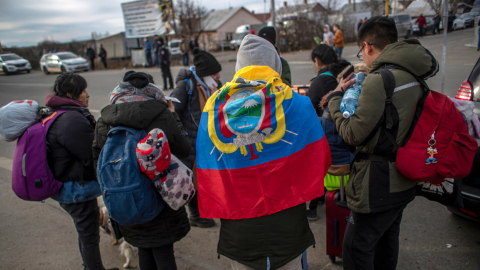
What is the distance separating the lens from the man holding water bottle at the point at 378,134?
5.92 ft

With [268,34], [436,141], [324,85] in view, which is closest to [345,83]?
[436,141]

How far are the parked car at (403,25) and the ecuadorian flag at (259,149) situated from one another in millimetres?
22493

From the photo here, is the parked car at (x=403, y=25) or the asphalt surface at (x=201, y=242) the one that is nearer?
the asphalt surface at (x=201, y=242)

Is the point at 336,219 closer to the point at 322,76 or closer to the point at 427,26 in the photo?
the point at 322,76

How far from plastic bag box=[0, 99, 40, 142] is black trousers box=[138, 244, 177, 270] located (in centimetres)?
→ 134

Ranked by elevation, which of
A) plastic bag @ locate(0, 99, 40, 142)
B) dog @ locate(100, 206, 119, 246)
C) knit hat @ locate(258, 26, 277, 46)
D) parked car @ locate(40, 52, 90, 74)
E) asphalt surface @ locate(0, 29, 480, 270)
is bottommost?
asphalt surface @ locate(0, 29, 480, 270)

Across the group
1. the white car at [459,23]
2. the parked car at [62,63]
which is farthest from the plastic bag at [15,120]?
the parked car at [62,63]

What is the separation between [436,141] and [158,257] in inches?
79.8

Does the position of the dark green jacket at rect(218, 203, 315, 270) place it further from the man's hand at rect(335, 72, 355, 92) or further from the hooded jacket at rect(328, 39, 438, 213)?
the man's hand at rect(335, 72, 355, 92)

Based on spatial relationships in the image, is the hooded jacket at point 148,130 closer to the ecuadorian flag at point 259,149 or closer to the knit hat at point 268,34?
the ecuadorian flag at point 259,149

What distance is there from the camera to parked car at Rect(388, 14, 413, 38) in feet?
69.9

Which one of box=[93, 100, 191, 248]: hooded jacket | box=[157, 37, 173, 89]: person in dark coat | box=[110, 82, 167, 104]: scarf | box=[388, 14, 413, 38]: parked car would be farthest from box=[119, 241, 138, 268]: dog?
box=[388, 14, 413, 38]: parked car

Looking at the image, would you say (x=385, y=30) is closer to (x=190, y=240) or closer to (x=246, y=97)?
(x=246, y=97)

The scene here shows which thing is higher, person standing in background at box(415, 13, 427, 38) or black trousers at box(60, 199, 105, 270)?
person standing in background at box(415, 13, 427, 38)
